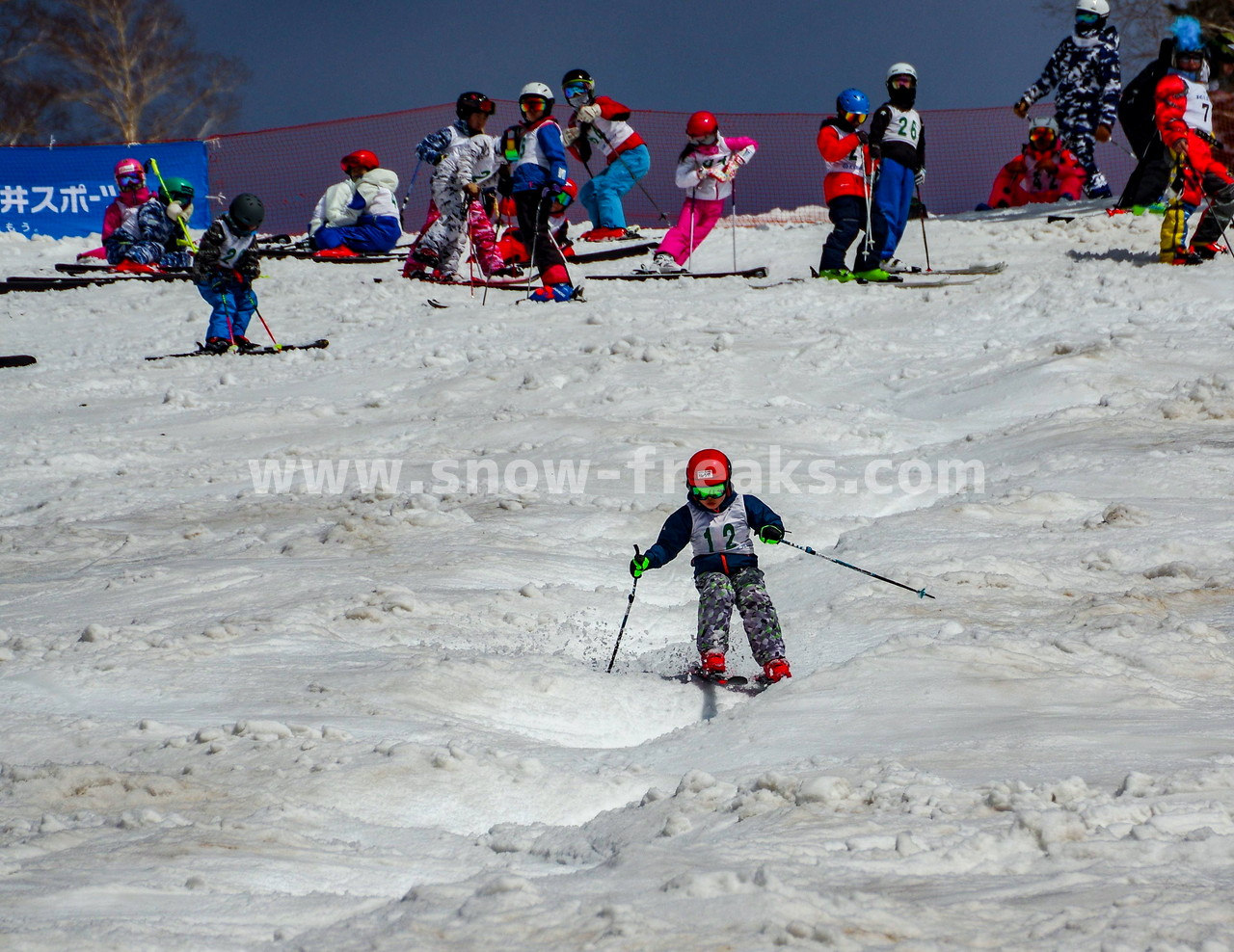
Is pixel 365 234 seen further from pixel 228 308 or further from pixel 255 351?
pixel 255 351

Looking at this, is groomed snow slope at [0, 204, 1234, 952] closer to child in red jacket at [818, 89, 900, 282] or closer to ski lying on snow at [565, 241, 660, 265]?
child in red jacket at [818, 89, 900, 282]

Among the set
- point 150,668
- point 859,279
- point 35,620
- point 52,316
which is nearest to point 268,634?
point 150,668

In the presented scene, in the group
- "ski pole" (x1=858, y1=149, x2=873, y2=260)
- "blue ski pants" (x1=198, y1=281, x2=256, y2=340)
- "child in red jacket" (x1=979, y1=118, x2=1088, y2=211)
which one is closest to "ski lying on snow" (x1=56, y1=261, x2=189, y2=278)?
"blue ski pants" (x1=198, y1=281, x2=256, y2=340)

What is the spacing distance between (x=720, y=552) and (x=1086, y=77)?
1158 centimetres

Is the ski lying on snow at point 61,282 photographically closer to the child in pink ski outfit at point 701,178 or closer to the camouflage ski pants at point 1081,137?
the child in pink ski outfit at point 701,178

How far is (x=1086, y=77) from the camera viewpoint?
1391cm

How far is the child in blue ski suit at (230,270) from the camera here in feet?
33.4

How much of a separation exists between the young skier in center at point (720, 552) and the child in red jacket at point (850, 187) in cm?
708

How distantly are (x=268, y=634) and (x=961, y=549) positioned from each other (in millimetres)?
2713

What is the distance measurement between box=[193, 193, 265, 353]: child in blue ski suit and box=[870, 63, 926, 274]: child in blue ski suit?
5417mm

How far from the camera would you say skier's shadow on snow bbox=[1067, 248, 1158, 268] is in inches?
428

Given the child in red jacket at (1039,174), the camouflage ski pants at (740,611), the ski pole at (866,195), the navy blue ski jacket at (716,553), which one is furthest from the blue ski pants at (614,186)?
the camouflage ski pants at (740,611)

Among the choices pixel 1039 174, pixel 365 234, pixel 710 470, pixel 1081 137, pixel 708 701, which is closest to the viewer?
pixel 708 701

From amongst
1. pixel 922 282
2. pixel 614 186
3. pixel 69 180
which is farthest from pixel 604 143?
pixel 69 180
